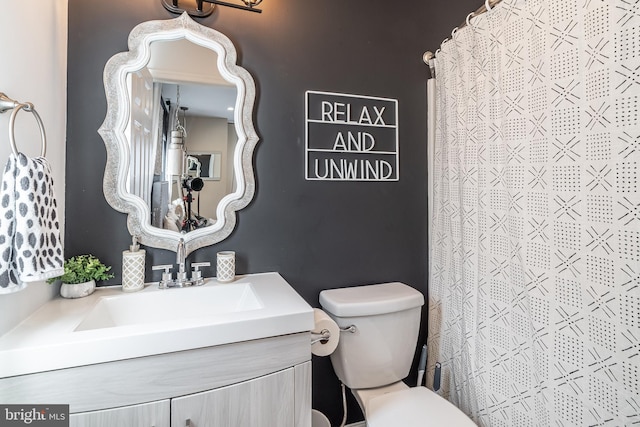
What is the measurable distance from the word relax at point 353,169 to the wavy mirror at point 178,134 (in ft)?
1.19

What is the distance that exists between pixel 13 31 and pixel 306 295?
1406 mm

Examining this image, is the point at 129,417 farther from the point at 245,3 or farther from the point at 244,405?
the point at 245,3

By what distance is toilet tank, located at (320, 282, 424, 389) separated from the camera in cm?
132

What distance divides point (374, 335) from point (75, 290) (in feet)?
3.93

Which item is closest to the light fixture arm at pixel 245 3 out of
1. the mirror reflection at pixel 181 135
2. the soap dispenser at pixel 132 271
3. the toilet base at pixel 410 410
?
the mirror reflection at pixel 181 135

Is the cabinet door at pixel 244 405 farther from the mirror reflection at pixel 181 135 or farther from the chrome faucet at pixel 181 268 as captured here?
the mirror reflection at pixel 181 135

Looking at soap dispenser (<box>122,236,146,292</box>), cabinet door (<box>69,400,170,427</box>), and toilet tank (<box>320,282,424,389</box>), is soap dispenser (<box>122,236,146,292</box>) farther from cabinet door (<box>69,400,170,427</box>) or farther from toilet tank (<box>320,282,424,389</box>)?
toilet tank (<box>320,282,424,389</box>)

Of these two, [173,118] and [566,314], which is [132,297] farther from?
[566,314]

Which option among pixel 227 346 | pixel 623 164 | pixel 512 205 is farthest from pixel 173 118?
pixel 623 164

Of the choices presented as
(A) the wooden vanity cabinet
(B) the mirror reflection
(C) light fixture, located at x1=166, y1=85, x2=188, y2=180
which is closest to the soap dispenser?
(B) the mirror reflection

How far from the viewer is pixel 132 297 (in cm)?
114

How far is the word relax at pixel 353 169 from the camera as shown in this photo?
1536 mm

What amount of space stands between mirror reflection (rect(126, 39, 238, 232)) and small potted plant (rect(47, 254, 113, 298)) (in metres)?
0.26

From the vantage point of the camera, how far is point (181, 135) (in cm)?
132
